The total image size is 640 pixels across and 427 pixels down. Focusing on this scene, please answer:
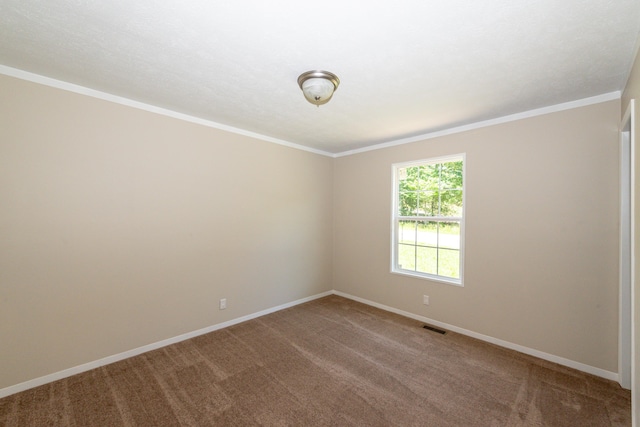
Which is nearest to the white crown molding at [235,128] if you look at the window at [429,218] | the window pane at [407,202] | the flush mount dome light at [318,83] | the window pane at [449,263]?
the window at [429,218]

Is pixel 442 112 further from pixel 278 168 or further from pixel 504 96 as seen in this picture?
pixel 278 168

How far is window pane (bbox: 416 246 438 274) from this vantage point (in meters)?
3.60

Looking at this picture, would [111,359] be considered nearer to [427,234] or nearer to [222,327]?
[222,327]

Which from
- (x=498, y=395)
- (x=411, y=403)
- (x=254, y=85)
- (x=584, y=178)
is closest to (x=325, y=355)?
(x=411, y=403)

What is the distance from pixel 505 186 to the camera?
2.94m

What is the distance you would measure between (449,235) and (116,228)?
3795mm

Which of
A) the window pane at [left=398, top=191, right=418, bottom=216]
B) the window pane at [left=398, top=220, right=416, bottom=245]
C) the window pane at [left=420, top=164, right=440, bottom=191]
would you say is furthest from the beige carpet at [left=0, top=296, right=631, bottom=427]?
the window pane at [left=420, top=164, right=440, bottom=191]

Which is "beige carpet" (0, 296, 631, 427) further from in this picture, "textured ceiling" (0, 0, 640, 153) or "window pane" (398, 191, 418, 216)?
"textured ceiling" (0, 0, 640, 153)

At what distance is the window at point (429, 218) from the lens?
3.40m

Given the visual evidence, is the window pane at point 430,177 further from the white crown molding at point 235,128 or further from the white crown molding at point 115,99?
the white crown molding at point 115,99

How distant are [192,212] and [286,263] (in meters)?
1.60

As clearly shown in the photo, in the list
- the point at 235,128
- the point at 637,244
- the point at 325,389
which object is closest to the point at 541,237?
the point at 637,244

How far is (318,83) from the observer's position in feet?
6.63

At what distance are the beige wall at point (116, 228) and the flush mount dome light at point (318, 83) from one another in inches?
67.0
